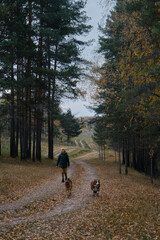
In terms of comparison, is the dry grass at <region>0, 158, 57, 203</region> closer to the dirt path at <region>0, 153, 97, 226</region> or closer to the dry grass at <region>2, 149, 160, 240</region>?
the dirt path at <region>0, 153, 97, 226</region>

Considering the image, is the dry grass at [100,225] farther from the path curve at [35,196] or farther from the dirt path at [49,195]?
the path curve at [35,196]

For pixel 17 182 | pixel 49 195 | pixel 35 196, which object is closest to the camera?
pixel 35 196

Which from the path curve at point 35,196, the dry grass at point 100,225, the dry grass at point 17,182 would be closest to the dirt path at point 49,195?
the path curve at point 35,196

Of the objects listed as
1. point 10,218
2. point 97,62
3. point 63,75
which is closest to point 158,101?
point 97,62

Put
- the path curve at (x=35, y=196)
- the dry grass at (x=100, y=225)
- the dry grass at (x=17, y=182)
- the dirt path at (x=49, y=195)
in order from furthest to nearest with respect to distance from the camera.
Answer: the dry grass at (x=17, y=182) → the path curve at (x=35, y=196) → the dirt path at (x=49, y=195) → the dry grass at (x=100, y=225)

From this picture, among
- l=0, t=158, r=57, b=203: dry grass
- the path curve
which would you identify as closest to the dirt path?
the path curve

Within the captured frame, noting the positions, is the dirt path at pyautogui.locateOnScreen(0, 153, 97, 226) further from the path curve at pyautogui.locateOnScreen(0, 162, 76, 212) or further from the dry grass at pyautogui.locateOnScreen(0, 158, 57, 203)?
the dry grass at pyautogui.locateOnScreen(0, 158, 57, 203)

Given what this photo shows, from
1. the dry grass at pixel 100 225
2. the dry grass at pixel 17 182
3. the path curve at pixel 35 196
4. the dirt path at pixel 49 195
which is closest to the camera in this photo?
Result: the dry grass at pixel 100 225

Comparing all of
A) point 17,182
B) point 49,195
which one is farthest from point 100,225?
point 17,182

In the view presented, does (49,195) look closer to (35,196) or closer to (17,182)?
(35,196)

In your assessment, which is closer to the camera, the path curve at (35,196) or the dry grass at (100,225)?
the dry grass at (100,225)

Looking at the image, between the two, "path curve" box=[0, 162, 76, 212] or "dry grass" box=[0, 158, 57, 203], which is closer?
"path curve" box=[0, 162, 76, 212]

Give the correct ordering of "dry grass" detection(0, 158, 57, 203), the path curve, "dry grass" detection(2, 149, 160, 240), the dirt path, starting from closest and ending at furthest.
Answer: "dry grass" detection(2, 149, 160, 240) → the dirt path → the path curve → "dry grass" detection(0, 158, 57, 203)

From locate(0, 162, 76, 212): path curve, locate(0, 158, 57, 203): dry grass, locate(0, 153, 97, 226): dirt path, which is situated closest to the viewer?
locate(0, 153, 97, 226): dirt path
